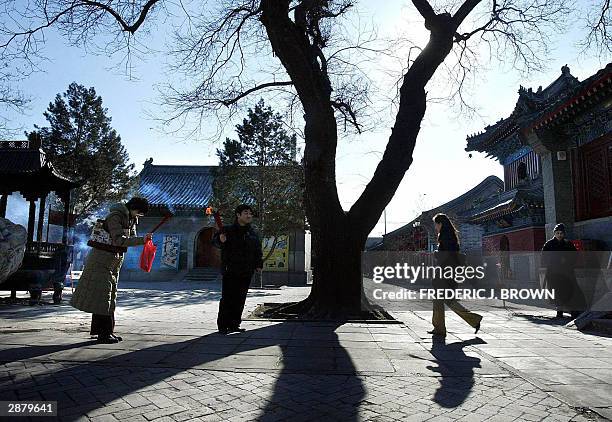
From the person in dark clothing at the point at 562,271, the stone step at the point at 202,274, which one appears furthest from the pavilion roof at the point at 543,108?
the stone step at the point at 202,274

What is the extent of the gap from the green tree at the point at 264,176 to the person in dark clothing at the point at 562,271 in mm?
10891

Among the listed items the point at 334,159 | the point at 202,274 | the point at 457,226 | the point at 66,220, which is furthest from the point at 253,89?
the point at 457,226

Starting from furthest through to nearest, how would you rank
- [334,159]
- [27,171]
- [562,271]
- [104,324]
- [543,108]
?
[543,108] → [27,171] → [562,271] → [334,159] → [104,324]

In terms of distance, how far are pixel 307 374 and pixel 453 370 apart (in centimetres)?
Answer: 120

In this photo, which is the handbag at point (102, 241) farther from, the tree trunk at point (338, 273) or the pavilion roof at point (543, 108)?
the pavilion roof at point (543, 108)

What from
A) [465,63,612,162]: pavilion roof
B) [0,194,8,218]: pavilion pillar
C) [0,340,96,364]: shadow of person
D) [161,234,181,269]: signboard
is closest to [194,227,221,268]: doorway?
[161,234,181,269]: signboard

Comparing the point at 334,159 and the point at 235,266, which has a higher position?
the point at 334,159

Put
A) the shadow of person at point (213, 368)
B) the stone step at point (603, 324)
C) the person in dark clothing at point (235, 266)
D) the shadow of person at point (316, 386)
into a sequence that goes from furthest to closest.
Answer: the stone step at point (603, 324) → the person in dark clothing at point (235, 266) → the shadow of person at point (213, 368) → the shadow of person at point (316, 386)

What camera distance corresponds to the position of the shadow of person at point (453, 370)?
103 inches

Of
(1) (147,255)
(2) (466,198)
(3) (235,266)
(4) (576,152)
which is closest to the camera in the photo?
(1) (147,255)

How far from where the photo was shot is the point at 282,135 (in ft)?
61.6

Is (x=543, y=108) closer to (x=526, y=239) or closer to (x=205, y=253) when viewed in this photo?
(x=526, y=239)

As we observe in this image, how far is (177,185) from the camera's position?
2609 cm

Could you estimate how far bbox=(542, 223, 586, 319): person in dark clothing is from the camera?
288 inches
